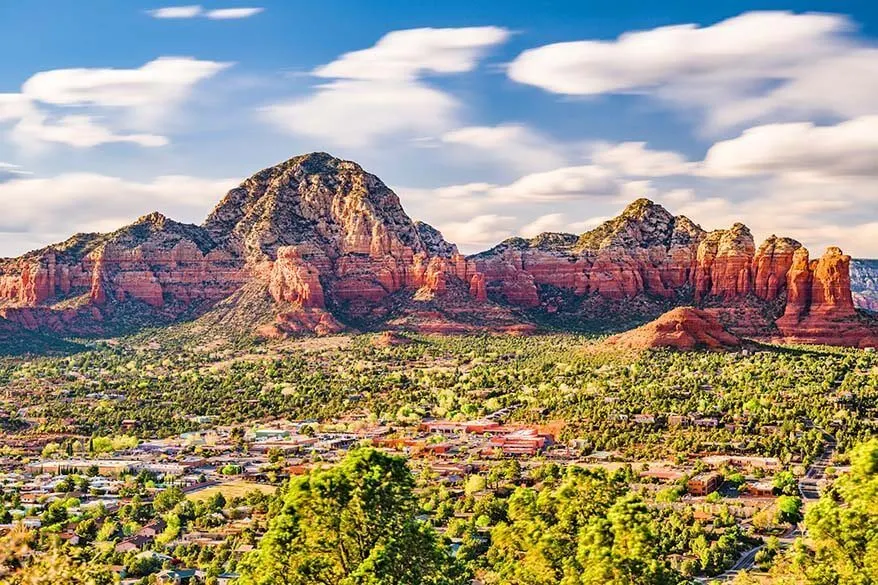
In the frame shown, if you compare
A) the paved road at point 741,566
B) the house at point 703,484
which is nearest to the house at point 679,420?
the house at point 703,484

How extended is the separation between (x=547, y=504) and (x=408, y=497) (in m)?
8.22

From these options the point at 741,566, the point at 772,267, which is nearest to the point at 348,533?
the point at 741,566

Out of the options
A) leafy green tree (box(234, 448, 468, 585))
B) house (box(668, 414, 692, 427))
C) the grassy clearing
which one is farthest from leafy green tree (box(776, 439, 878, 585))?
house (box(668, 414, 692, 427))

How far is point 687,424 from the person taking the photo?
4011 inches

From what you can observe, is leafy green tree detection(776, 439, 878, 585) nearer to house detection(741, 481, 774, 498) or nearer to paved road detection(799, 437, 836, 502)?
paved road detection(799, 437, 836, 502)

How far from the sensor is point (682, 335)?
147000 mm

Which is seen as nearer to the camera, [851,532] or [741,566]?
[851,532]

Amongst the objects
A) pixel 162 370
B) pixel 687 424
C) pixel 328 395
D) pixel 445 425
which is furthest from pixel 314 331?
pixel 687 424

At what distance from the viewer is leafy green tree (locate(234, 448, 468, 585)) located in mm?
29578

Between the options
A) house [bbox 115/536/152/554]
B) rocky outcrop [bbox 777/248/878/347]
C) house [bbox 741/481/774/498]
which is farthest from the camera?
rocky outcrop [bbox 777/248/878/347]

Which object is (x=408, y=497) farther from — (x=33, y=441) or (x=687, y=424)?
(x=33, y=441)

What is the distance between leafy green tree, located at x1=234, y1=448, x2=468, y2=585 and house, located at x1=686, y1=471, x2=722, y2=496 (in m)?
48.5

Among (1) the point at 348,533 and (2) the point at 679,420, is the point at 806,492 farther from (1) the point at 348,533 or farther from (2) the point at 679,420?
(1) the point at 348,533

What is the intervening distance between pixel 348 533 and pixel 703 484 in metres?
52.1
